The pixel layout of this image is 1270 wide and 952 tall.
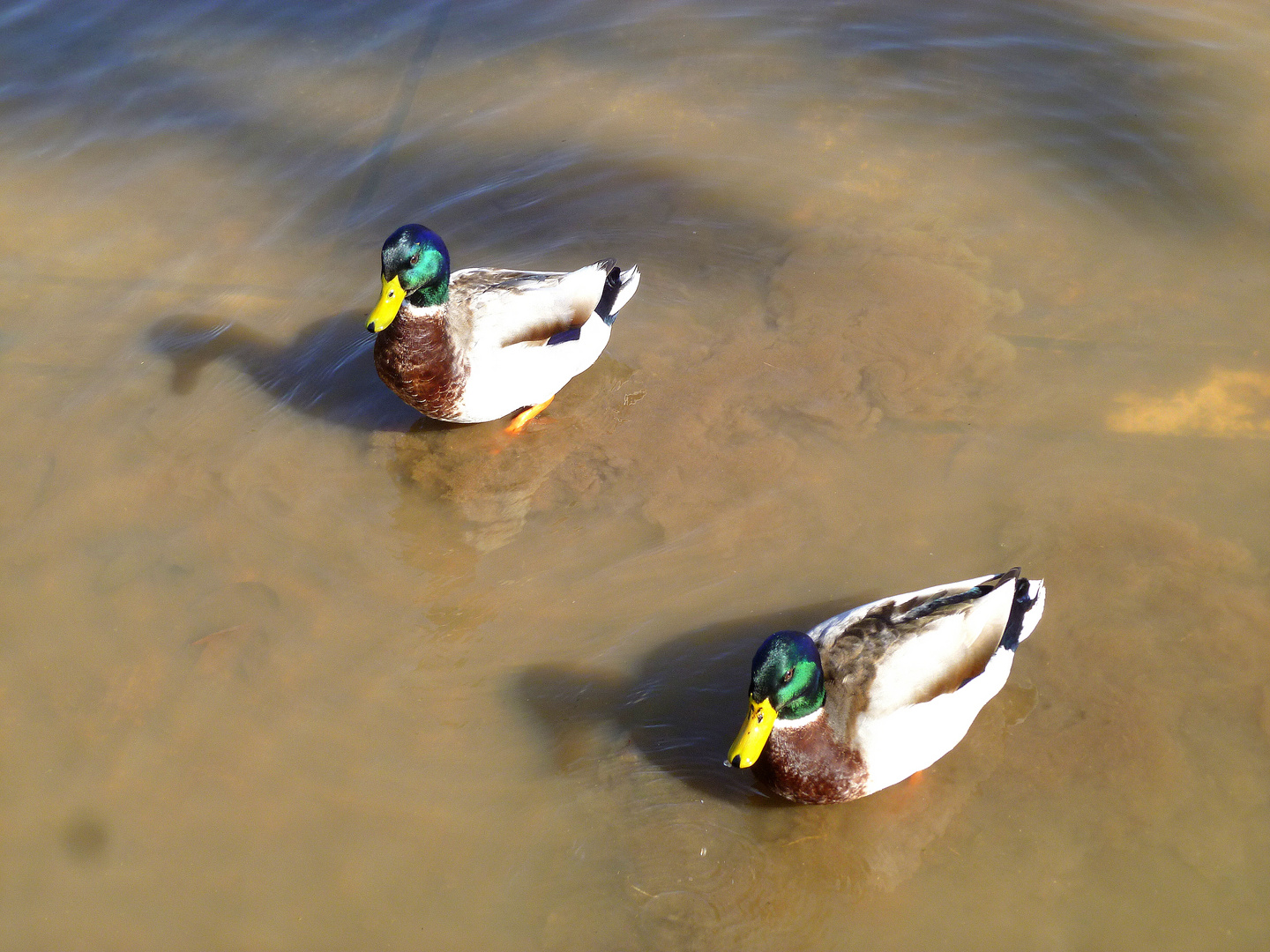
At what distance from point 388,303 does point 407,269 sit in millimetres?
171

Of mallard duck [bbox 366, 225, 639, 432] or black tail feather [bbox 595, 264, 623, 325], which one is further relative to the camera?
black tail feather [bbox 595, 264, 623, 325]

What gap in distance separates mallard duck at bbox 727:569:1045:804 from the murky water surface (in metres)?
0.29

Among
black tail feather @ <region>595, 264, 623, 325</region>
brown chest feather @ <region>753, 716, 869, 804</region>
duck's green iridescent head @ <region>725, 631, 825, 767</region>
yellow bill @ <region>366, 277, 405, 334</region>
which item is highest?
yellow bill @ <region>366, 277, 405, 334</region>

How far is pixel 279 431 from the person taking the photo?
17.9 ft

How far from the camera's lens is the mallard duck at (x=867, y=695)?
3.55 m

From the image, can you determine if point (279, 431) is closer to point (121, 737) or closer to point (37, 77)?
point (121, 737)

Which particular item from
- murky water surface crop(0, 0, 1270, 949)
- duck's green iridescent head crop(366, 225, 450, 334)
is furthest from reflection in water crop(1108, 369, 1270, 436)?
duck's green iridescent head crop(366, 225, 450, 334)

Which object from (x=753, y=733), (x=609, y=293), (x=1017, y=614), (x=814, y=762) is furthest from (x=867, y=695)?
(x=609, y=293)

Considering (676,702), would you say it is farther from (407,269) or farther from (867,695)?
(407,269)

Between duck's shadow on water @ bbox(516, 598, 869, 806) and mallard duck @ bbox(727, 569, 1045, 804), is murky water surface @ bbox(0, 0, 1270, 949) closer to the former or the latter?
duck's shadow on water @ bbox(516, 598, 869, 806)

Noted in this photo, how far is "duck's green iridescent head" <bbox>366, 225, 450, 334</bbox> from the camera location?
4.79 m

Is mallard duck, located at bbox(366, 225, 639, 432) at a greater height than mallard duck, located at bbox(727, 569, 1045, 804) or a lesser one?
greater

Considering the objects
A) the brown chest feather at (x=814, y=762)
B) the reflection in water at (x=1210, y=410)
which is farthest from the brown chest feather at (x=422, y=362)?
the reflection in water at (x=1210, y=410)

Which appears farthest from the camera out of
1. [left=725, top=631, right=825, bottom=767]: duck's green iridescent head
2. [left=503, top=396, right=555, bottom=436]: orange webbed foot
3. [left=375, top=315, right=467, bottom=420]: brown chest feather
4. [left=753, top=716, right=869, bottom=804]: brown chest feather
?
[left=503, top=396, right=555, bottom=436]: orange webbed foot
